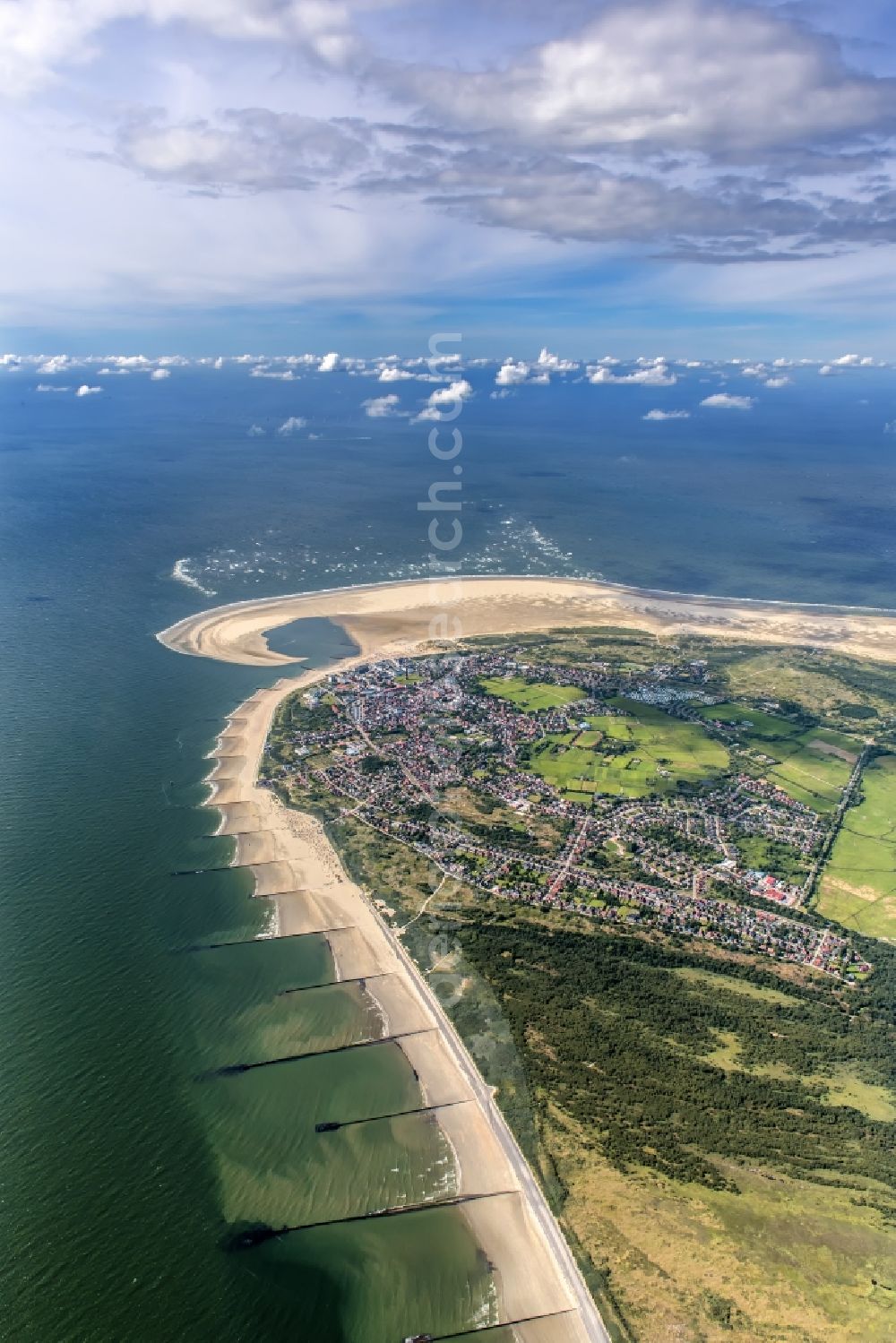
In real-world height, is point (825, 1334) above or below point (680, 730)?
below

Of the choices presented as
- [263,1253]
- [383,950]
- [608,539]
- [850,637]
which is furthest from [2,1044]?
[608,539]

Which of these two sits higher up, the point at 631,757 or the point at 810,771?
the point at 631,757

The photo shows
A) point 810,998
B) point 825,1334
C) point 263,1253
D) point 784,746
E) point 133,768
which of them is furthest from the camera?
point 784,746

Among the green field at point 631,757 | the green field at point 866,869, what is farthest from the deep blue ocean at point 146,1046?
the green field at point 866,869

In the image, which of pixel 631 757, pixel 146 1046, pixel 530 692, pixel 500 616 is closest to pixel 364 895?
pixel 146 1046

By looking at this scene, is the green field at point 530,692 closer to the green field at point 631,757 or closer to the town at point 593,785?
the town at point 593,785

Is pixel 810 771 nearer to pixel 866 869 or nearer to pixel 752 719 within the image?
pixel 752 719

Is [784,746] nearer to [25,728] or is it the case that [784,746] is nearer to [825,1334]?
[825,1334]
